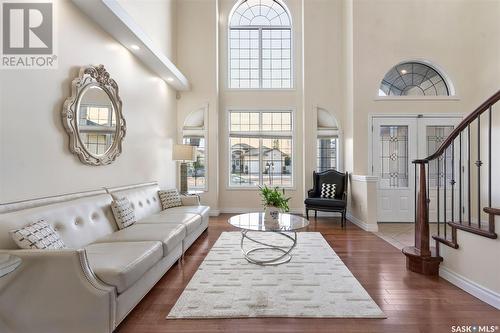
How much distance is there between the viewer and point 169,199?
15.1 ft

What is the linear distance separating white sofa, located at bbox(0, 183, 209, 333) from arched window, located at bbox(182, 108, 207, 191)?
3.64m

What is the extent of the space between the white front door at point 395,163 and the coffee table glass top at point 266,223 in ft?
9.66

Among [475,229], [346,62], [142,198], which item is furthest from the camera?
[346,62]

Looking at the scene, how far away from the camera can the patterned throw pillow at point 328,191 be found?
571 cm

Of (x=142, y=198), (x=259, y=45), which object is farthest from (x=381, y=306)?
(x=259, y=45)

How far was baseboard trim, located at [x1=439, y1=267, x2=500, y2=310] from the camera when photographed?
2.31 m

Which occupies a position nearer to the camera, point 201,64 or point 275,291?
point 275,291

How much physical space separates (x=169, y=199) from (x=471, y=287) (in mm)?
4122

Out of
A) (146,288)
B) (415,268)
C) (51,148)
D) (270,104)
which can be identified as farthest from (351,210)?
(51,148)

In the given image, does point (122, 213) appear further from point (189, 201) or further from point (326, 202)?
point (326, 202)

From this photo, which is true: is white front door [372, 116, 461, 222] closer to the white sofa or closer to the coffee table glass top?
the coffee table glass top

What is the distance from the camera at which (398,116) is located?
5602 millimetres

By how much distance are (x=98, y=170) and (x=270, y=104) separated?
14.5ft

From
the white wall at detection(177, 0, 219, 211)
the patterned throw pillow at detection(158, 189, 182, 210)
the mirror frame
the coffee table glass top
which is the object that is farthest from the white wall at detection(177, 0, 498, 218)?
the mirror frame
